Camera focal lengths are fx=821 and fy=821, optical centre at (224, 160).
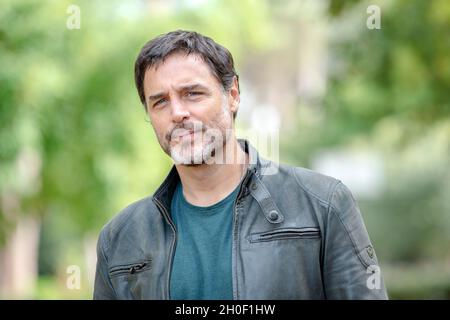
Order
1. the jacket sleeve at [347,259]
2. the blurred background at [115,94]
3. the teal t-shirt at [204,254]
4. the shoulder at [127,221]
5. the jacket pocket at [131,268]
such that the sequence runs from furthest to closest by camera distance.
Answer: the blurred background at [115,94] → the shoulder at [127,221] → the jacket pocket at [131,268] → the teal t-shirt at [204,254] → the jacket sleeve at [347,259]

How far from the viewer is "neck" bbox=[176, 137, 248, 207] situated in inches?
112

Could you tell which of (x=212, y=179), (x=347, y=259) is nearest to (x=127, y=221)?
(x=212, y=179)

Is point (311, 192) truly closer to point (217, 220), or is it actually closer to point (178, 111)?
point (217, 220)

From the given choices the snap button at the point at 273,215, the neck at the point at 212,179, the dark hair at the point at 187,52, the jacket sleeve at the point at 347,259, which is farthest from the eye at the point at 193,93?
the jacket sleeve at the point at 347,259

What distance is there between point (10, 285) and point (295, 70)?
29.0 m

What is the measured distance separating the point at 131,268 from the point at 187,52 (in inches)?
29.6

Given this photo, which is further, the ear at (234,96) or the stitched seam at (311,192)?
the ear at (234,96)

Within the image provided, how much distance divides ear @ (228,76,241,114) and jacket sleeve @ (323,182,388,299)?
563 mm

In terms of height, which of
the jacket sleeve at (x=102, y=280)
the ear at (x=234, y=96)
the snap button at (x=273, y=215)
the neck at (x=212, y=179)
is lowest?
the jacket sleeve at (x=102, y=280)

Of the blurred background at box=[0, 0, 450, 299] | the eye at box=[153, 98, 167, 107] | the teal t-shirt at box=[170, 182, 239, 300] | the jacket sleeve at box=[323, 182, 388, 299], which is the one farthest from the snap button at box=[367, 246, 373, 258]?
the blurred background at box=[0, 0, 450, 299]

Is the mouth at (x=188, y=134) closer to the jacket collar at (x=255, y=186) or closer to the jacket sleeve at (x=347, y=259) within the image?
the jacket collar at (x=255, y=186)

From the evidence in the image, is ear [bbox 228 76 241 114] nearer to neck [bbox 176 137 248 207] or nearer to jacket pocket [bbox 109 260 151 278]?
neck [bbox 176 137 248 207]

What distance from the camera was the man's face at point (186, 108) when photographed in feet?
8.95
